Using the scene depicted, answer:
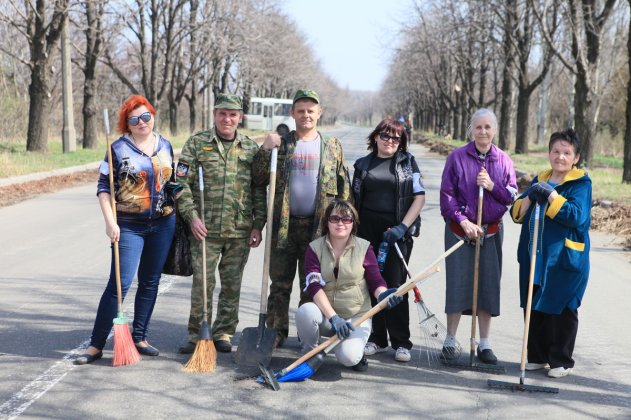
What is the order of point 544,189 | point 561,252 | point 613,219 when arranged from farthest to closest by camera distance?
1. point 613,219
2. point 561,252
3. point 544,189

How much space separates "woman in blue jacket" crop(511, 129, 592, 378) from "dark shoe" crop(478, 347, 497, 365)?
1.18 feet

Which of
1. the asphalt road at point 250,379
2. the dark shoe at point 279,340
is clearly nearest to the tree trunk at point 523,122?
the asphalt road at point 250,379

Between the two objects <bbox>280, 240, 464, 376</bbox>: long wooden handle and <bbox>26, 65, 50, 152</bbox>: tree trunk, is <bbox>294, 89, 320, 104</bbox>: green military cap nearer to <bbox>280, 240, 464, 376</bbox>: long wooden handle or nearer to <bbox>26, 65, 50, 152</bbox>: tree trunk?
<bbox>280, 240, 464, 376</bbox>: long wooden handle

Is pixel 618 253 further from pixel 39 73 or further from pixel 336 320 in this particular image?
pixel 39 73

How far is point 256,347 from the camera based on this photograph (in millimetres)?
4891

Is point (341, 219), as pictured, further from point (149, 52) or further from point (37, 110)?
point (149, 52)

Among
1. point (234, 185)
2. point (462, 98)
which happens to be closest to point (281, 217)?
point (234, 185)

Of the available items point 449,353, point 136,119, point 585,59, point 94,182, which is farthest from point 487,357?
point 585,59

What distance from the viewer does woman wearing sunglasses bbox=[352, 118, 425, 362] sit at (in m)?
5.10

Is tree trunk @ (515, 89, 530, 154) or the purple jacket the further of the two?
tree trunk @ (515, 89, 530, 154)

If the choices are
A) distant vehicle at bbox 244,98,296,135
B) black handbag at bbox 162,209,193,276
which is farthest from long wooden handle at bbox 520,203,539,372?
distant vehicle at bbox 244,98,296,135

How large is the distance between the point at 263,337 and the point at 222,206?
3.08 feet

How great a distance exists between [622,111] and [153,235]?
3356cm

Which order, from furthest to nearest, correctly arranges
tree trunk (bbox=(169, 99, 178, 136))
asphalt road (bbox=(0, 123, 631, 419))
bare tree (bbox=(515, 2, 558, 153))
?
tree trunk (bbox=(169, 99, 178, 136)) → bare tree (bbox=(515, 2, 558, 153)) → asphalt road (bbox=(0, 123, 631, 419))
